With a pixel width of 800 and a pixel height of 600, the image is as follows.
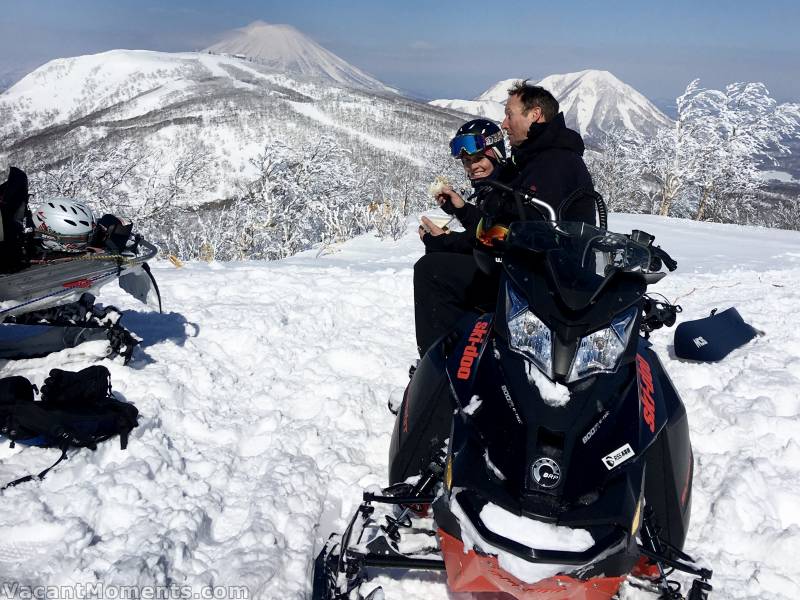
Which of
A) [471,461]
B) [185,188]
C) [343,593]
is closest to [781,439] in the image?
[471,461]

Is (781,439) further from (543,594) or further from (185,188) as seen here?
(185,188)

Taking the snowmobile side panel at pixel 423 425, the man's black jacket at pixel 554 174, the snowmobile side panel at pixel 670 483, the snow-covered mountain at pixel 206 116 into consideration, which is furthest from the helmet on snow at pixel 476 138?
the snow-covered mountain at pixel 206 116

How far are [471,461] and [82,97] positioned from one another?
191 m

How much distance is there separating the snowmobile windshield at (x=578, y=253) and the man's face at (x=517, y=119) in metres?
1.53

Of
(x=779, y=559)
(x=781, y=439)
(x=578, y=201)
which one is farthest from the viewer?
(x=781, y=439)

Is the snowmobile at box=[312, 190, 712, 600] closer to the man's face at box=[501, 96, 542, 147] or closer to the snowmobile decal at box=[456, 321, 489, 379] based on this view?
the snowmobile decal at box=[456, 321, 489, 379]

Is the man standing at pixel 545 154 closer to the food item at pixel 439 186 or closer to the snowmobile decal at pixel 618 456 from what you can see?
the food item at pixel 439 186

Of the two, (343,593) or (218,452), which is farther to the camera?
(218,452)

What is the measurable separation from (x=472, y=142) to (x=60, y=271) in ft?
9.48

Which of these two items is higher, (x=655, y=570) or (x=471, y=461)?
(x=471, y=461)

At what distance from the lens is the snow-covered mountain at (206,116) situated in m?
97.6

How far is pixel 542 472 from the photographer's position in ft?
6.60

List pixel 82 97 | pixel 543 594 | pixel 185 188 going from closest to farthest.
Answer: pixel 543 594 < pixel 185 188 < pixel 82 97
